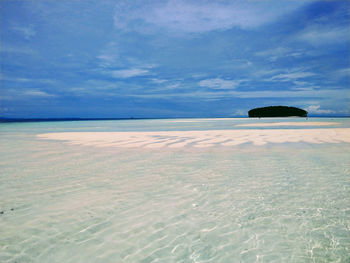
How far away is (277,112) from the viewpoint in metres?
84.4

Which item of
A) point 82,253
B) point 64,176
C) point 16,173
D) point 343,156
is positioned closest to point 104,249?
point 82,253

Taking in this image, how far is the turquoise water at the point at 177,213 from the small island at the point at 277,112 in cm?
8374

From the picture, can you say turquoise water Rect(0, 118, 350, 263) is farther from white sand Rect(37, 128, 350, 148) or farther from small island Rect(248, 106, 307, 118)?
small island Rect(248, 106, 307, 118)

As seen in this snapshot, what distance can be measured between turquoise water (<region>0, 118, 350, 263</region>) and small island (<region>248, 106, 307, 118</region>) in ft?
275

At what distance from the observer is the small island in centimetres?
8006

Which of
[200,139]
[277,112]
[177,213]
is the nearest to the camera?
[177,213]

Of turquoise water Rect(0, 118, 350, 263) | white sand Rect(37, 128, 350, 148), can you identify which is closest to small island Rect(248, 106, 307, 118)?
white sand Rect(37, 128, 350, 148)

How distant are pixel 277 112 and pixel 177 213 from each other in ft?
295

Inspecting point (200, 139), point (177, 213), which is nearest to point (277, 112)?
point (200, 139)

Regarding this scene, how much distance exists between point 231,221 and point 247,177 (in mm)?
2169

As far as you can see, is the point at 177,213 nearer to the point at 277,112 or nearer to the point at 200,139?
the point at 200,139

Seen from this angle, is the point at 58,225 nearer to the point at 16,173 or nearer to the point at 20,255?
the point at 20,255

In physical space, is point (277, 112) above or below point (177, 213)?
above

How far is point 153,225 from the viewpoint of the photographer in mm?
3098
